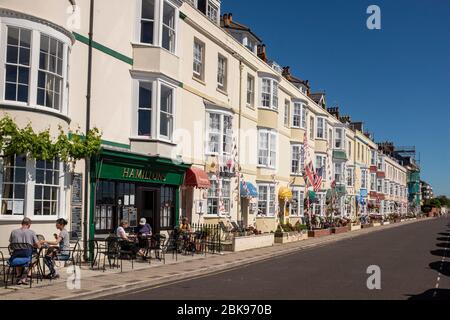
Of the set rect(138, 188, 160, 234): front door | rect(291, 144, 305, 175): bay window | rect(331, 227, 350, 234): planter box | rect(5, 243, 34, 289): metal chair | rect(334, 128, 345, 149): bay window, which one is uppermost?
rect(334, 128, 345, 149): bay window

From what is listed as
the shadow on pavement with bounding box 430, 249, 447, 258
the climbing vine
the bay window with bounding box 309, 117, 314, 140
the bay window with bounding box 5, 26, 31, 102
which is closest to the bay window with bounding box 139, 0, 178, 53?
the climbing vine

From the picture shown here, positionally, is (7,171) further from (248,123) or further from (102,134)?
(248,123)

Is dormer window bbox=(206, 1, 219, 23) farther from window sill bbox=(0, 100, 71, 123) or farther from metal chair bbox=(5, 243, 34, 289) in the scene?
metal chair bbox=(5, 243, 34, 289)

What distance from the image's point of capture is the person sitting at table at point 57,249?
14156 mm

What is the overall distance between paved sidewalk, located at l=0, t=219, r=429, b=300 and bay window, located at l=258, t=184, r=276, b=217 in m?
10.8

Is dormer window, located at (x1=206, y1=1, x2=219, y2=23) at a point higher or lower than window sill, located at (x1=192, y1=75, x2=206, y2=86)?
higher

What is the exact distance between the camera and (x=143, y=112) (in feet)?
70.2

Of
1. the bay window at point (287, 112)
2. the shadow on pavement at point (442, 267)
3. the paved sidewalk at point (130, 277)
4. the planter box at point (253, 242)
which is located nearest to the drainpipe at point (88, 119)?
the paved sidewalk at point (130, 277)

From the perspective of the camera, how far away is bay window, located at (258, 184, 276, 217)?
1352 inches

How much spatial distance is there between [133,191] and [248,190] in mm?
10985

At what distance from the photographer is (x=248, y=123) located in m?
32.1
